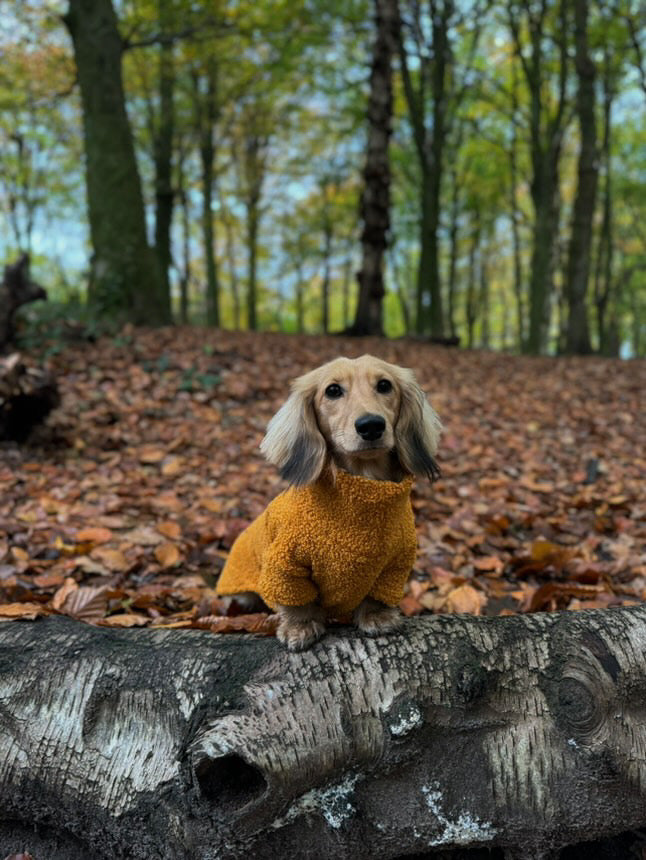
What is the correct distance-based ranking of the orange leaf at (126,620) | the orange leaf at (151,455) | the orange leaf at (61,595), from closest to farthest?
1. the orange leaf at (126,620)
2. the orange leaf at (61,595)
3. the orange leaf at (151,455)

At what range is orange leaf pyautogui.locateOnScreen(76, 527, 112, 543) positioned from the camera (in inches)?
149

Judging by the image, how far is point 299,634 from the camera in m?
2.07

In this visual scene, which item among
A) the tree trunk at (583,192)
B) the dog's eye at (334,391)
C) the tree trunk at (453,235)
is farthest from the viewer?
the tree trunk at (453,235)

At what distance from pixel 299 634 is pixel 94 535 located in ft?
7.24

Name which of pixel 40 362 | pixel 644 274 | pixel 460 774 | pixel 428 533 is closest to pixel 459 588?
pixel 428 533

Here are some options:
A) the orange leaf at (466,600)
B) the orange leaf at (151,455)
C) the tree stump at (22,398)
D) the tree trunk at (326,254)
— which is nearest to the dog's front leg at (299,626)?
the orange leaf at (466,600)

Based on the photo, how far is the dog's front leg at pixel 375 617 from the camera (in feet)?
6.92

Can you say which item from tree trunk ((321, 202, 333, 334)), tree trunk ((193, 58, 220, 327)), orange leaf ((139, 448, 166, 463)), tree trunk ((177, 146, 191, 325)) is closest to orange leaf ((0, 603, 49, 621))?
orange leaf ((139, 448, 166, 463))

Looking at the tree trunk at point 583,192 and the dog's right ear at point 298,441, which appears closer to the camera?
the dog's right ear at point 298,441

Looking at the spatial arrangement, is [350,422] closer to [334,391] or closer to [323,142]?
[334,391]

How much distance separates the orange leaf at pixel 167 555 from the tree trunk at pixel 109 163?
6.04 m

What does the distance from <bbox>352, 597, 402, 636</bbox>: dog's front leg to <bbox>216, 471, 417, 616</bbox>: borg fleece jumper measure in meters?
0.02

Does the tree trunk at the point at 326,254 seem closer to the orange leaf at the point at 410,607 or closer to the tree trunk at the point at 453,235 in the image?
the tree trunk at the point at 453,235

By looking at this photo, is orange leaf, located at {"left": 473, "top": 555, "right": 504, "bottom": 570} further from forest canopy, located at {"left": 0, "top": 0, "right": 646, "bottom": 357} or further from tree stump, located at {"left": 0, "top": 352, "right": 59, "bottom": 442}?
forest canopy, located at {"left": 0, "top": 0, "right": 646, "bottom": 357}
